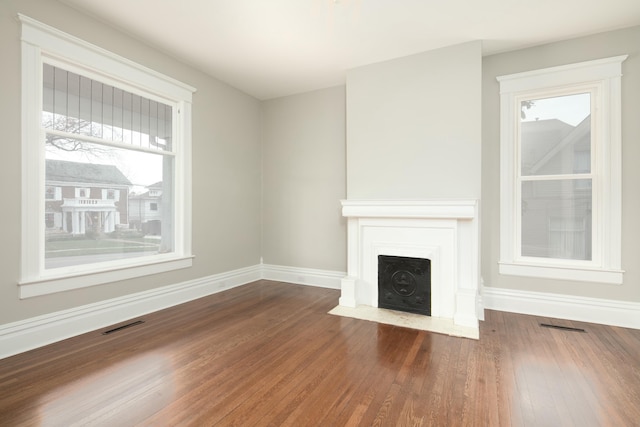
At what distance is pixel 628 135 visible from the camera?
2.92m

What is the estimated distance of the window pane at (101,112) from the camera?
8.58ft

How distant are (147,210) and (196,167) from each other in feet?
2.60

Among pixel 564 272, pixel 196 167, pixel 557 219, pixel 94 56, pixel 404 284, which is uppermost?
pixel 94 56

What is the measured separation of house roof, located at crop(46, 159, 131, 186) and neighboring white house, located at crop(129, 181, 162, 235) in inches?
8.5

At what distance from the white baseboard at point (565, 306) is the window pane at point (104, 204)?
12.7 ft

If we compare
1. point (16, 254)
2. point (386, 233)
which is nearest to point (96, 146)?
point (16, 254)

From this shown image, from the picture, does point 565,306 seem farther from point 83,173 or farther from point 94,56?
point 94,56

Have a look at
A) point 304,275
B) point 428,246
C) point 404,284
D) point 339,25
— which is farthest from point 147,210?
point 428,246

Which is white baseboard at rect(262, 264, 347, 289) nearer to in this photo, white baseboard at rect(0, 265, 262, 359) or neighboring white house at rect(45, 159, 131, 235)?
white baseboard at rect(0, 265, 262, 359)

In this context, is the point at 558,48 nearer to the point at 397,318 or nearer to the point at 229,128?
the point at 397,318

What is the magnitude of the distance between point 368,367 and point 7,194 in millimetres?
2990

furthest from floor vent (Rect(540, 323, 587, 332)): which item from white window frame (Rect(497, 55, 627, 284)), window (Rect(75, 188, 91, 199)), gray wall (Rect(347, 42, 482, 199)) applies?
window (Rect(75, 188, 91, 199))

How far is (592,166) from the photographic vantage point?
10.1ft

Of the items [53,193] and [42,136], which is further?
[53,193]
